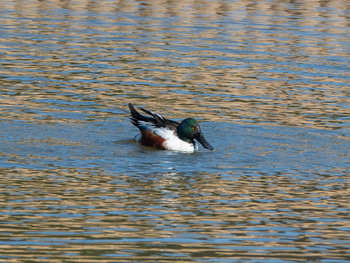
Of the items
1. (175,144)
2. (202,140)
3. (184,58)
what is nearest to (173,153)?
(175,144)

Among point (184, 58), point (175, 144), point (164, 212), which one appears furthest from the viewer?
point (184, 58)

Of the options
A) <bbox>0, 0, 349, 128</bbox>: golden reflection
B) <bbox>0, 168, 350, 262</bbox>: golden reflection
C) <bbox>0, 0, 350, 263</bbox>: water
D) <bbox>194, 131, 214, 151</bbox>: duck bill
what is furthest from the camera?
<bbox>0, 0, 349, 128</bbox>: golden reflection

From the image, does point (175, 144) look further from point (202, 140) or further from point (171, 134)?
point (202, 140)

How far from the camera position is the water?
9516 mm

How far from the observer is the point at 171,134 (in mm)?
14656

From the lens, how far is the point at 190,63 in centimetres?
2194

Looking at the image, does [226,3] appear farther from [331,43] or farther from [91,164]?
[91,164]

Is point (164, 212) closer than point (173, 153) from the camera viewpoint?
Yes

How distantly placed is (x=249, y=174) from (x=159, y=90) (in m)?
6.41

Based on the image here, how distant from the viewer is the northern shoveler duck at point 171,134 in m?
14.5

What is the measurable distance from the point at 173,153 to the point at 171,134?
1.20 feet

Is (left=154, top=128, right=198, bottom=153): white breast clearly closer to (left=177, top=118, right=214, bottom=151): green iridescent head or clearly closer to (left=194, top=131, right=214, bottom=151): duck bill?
(left=177, top=118, right=214, bottom=151): green iridescent head

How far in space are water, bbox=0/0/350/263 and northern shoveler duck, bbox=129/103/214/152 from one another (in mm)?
336

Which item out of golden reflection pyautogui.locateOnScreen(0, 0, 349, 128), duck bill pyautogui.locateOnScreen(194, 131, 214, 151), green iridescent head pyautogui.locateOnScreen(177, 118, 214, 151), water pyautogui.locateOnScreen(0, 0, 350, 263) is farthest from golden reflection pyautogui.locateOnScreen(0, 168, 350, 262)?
golden reflection pyautogui.locateOnScreen(0, 0, 349, 128)
